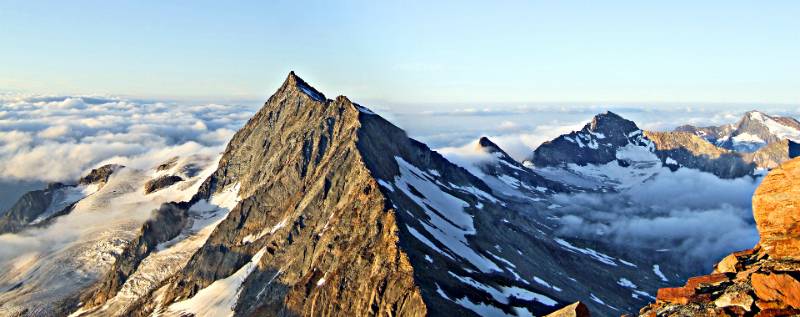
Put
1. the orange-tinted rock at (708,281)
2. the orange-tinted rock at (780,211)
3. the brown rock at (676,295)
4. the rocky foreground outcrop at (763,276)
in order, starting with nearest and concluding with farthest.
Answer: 1. the rocky foreground outcrop at (763,276)
2. the brown rock at (676,295)
3. the orange-tinted rock at (708,281)
4. the orange-tinted rock at (780,211)

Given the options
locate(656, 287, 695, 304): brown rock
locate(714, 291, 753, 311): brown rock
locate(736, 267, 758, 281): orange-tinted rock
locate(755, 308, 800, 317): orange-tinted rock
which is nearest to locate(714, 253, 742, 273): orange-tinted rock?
locate(736, 267, 758, 281): orange-tinted rock

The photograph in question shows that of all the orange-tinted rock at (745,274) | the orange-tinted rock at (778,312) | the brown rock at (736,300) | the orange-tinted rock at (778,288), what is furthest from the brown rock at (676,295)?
the orange-tinted rock at (778,312)

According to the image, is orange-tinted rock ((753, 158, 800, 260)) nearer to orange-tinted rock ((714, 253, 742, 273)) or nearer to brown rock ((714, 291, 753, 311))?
orange-tinted rock ((714, 253, 742, 273))

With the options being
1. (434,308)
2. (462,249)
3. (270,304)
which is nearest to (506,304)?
(434,308)

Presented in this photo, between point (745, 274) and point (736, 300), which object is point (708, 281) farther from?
point (736, 300)

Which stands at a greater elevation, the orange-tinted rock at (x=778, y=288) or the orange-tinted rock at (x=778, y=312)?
the orange-tinted rock at (x=778, y=288)

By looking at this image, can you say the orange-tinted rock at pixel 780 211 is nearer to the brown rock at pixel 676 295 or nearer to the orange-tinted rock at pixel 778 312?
the brown rock at pixel 676 295

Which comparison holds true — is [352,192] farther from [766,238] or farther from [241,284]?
[766,238]

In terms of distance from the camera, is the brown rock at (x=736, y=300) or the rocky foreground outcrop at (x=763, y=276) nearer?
the rocky foreground outcrop at (x=763, y=276)
